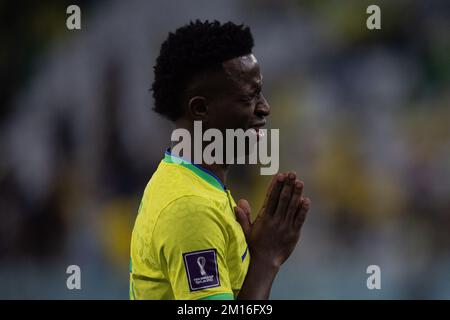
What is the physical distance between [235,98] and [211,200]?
0.26m

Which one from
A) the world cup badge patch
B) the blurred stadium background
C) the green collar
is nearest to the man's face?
the green collar

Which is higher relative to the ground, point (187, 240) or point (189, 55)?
point (189, 55)

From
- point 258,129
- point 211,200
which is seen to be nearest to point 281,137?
point 258,129

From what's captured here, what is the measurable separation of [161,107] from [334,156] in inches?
97.3

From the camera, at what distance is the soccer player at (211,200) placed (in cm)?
148

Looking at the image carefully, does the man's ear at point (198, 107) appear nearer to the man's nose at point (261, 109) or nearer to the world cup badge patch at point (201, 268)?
the man's nose at point (261, 109)

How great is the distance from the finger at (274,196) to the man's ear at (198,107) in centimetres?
23

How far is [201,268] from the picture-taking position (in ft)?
4.75

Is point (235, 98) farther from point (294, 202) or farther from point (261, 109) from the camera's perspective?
point (294, 202)

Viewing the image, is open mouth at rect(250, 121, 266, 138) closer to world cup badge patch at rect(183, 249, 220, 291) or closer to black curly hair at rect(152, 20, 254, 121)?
black curly hair at rect(152, 20, 254, 121)

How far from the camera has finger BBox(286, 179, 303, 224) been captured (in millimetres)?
1609

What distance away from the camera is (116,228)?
399 cm

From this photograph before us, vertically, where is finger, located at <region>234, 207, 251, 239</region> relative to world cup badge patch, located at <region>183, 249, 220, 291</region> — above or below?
above
